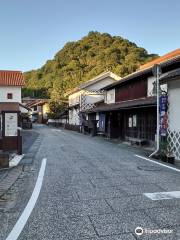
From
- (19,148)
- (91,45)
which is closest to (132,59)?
(91,45)

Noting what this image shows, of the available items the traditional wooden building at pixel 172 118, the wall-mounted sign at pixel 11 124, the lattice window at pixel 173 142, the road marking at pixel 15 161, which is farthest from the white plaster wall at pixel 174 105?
the wall-mounted sign at pixel 11 124

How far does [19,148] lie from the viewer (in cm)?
1466

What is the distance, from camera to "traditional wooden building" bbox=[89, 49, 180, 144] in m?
19.1

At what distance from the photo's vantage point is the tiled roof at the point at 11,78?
1663 inches

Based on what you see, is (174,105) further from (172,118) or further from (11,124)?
(11,124)


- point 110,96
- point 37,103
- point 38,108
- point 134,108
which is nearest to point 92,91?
point 110,96

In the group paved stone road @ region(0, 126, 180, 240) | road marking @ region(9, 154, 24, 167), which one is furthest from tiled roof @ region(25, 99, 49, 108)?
paved stone road @ region(0, 126, 180, 240)

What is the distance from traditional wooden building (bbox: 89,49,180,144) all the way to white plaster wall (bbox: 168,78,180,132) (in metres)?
2.50

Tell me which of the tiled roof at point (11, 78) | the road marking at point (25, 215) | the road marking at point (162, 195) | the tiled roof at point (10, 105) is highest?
the tiled roof at point (11, 78)

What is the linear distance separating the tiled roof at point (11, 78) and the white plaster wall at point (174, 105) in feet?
105

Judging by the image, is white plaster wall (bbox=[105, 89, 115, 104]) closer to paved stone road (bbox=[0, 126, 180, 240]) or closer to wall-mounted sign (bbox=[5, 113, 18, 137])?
wall-mounted sign (bbox=[5, 113, 18, 137])

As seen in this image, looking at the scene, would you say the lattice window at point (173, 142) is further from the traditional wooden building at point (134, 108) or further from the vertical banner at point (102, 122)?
the vertical banner at point (102, 122)

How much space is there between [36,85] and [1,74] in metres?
44.0

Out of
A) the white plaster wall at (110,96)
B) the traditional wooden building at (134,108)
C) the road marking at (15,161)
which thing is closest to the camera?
the road marking at (15,161)
